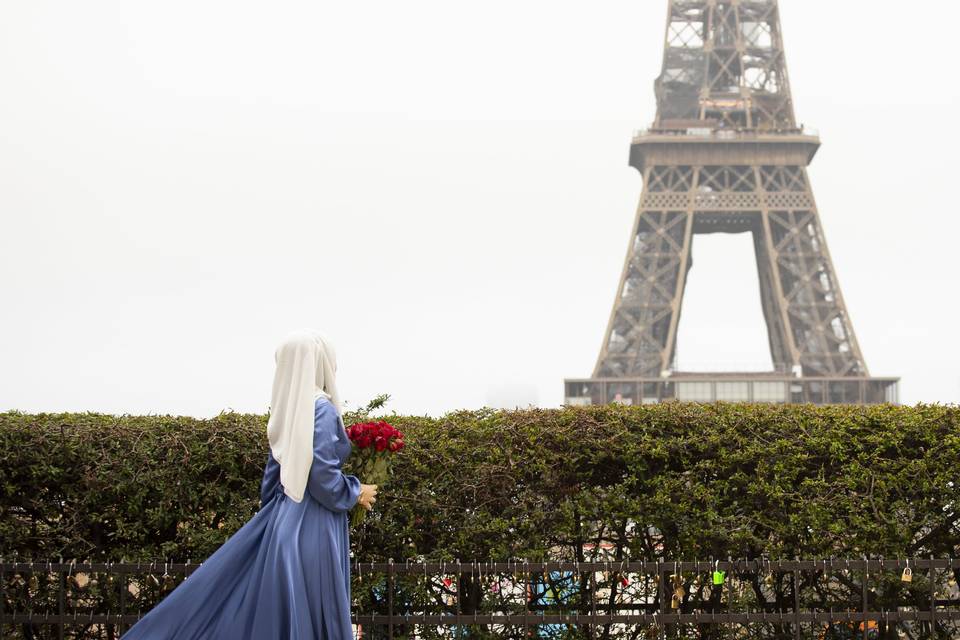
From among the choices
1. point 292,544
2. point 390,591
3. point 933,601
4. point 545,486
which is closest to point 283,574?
point 292,544

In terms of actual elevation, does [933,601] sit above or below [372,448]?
below

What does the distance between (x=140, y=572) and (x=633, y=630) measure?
288 cm

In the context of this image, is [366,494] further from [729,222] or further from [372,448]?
[729,222]

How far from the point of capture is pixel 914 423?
5887mm

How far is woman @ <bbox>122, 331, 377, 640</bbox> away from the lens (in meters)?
4.27

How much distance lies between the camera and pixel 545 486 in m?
5.80

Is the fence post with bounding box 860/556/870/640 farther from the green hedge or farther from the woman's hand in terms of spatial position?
the woman's hand

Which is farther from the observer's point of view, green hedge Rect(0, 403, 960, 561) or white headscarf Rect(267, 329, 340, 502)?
green hedge Rect(0, 403, 960, 561)

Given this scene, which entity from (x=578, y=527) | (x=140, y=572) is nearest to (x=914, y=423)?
(x=578, y=527)

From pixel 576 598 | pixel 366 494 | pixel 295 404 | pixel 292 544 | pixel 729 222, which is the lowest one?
pixel 576 598

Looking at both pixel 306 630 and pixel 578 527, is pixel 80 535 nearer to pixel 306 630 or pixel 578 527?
pixel 306 630

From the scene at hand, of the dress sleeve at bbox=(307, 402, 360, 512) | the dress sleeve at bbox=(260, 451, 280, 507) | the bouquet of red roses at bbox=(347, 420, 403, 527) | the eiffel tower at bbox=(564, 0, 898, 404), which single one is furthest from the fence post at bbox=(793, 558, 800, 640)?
the eiffel tower at bbox=(564, 0, 898, 404)

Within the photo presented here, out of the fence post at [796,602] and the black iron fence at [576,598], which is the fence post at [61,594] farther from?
the fence post at [796,602]

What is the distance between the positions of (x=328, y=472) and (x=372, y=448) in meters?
0.45
